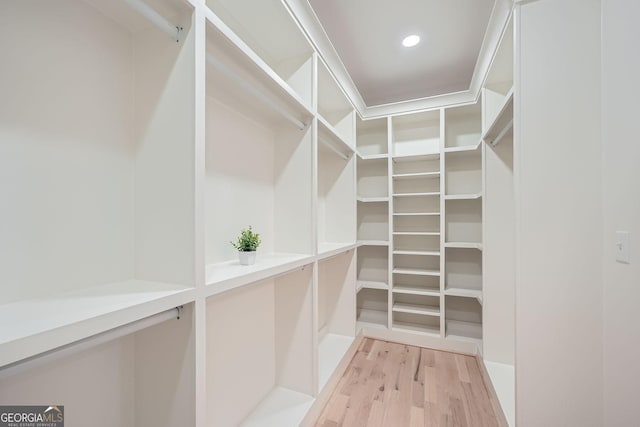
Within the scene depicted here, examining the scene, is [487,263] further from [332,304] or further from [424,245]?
[332,304]

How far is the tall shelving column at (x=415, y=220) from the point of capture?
9.61 ft

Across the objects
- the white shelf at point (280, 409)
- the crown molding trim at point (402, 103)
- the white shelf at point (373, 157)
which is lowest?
the white shelf at point (280, 409)

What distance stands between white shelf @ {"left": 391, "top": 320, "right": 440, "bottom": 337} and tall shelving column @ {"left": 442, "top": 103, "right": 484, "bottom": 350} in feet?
0.43

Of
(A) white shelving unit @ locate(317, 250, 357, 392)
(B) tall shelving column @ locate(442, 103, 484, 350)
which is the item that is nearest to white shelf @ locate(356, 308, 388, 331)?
(A) white shelving unit @ locate(317, 250, 357, 392)

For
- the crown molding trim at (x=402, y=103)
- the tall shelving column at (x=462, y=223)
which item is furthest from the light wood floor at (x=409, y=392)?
the crown molding trim at (x=402, y=103)

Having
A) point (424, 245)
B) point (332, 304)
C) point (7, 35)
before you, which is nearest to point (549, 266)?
point (424, 245)

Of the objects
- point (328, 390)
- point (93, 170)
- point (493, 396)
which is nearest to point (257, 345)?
point (328, 390)

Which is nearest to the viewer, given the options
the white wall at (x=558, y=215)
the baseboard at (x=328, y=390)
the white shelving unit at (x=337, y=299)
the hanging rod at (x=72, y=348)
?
the hanging rod at (x=72, y=348)

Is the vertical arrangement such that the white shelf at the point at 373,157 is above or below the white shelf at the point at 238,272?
above

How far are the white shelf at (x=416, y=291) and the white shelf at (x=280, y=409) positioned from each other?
4.93 ft

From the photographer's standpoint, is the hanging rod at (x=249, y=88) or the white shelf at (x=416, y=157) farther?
the white shelf at (x=416, y=157)

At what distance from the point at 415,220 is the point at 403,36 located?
6.04ft

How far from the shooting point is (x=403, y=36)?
2027mm

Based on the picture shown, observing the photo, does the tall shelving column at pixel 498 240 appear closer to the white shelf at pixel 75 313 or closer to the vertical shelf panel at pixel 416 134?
the vertical shelf panel at pixel 416 134
